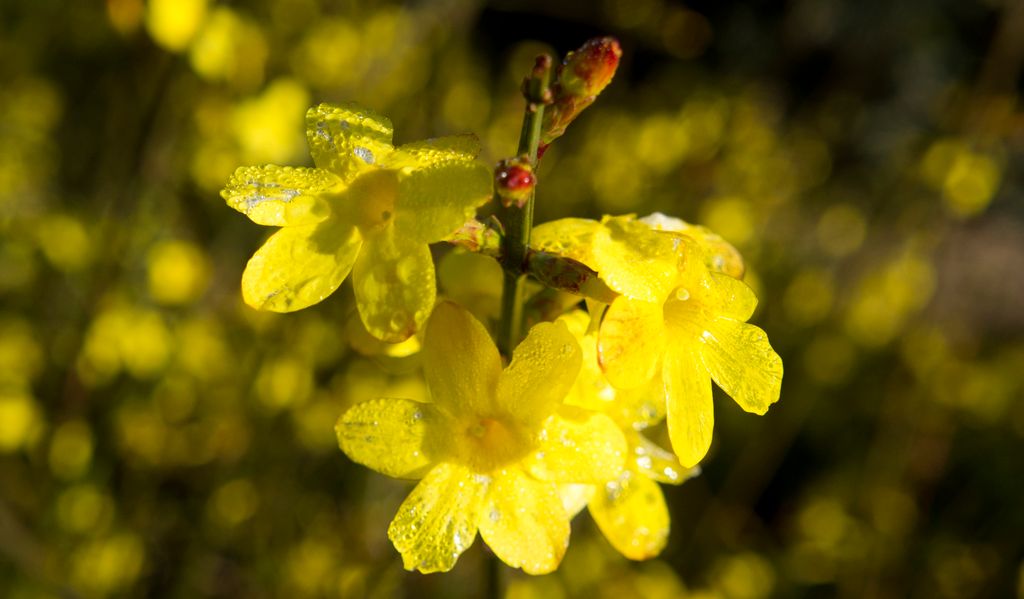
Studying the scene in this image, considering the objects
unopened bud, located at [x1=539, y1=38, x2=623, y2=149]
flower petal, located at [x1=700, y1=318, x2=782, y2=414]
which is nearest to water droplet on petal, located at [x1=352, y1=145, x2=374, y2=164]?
unopened bud, located at [x1=539, y1=38, x2=623, y2=149]

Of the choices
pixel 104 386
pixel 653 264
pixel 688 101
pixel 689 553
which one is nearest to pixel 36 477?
pixel 104 386

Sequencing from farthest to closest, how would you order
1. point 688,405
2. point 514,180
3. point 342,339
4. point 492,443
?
1. point 342,339
2. point 492,443
3. point 688,405
4. point 514,180

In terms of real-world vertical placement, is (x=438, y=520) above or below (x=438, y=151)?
below

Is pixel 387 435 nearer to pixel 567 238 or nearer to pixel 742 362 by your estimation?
pixel 567 238

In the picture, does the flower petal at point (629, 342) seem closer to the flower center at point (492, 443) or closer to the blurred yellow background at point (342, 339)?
the flower center at point (492, 443)

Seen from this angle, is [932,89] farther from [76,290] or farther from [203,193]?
[76,290]

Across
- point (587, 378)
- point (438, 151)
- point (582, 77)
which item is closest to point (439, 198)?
point (438, 151)

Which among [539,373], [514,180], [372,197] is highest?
[514,180]

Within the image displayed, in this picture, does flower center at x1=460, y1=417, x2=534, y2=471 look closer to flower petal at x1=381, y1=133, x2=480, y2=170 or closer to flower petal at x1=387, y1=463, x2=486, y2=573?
flower petal at x1=387, y1=463, x2=486, y2=573
